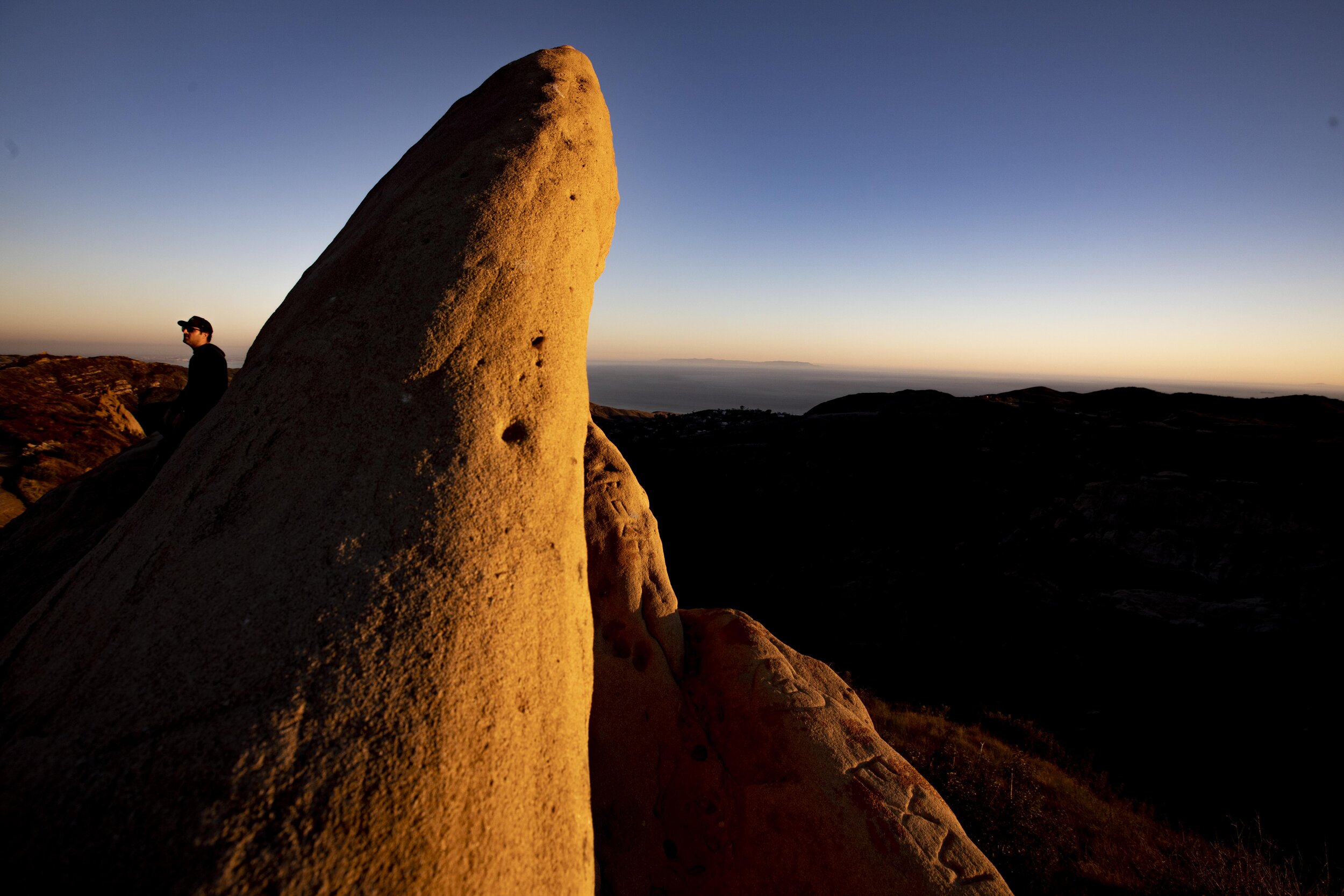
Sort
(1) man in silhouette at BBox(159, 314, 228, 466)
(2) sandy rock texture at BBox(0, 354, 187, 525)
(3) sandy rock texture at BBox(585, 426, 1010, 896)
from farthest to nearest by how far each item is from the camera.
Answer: (2) sandy rock texture at BBox(0, 354, 187, 525) → (1) man in silhouette at BBox(159, 314, 228, 466) → (3) sandy rock texture at BBox(585, 426, 1010, 896)

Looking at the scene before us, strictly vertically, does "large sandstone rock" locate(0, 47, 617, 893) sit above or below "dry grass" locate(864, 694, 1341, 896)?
above

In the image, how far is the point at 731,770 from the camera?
337 cm

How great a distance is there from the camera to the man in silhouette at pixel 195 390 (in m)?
3.80

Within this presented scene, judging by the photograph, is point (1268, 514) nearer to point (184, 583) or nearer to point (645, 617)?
point (645, 617)

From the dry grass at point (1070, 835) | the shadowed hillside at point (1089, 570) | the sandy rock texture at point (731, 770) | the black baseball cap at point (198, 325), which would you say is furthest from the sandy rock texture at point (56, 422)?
the shadowed hillside at point (1089, 570)

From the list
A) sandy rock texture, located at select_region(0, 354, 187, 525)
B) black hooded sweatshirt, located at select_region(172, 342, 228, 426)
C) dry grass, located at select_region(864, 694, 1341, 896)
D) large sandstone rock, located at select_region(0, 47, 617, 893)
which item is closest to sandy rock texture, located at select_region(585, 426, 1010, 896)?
large sandstone rock, located at select_region(0, 47, 617, 893)

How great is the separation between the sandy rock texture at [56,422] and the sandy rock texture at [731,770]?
18.7 ft

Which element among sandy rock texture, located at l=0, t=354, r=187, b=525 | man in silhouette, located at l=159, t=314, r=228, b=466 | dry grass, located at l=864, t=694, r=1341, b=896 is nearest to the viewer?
man in silhouette, located at l=159, t=314, r=228, b=466

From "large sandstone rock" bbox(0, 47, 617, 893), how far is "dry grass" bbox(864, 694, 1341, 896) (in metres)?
4.67

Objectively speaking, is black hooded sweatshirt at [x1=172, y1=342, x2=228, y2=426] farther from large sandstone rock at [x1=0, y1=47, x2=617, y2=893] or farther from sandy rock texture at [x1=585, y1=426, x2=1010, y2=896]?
sandy rock texture at [x1=585, y1=426, x2=1010, y2=896]

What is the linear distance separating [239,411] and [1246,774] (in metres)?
11.4

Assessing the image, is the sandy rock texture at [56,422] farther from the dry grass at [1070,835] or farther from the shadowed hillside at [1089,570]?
the shadowed hillside at [1089,570]

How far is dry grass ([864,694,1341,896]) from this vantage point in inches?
180

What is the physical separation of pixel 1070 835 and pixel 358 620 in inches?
256
